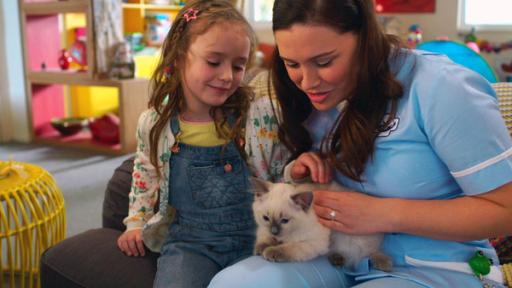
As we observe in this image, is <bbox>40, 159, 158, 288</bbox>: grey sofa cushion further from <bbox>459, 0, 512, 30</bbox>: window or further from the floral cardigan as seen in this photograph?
<bbox>459, 0, 512, 30</bbox>: window

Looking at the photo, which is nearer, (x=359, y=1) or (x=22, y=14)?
(x=359, y=1)

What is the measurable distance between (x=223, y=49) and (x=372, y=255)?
0.61 meters

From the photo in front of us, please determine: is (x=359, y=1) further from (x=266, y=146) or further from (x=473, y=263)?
(x=473, y=263)

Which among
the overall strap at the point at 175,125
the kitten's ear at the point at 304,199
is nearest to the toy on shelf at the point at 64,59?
the overall strap at the point at 175,125

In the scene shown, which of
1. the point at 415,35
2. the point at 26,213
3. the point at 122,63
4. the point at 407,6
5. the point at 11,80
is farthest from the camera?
the point at 407,6

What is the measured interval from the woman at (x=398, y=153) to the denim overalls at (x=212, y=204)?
0.75ft

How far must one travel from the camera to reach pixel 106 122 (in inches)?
166

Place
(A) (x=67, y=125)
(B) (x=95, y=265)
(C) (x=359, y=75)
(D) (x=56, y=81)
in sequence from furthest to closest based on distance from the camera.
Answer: (A) (x=67, y=125) → (D) (x=56, y=81) → (B) (x=95, y=265) → (C) (x=359, y=75)

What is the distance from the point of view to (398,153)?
1.02 m

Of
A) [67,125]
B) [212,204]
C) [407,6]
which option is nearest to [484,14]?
[407,6]

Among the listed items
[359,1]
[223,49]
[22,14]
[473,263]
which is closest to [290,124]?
[223,49]

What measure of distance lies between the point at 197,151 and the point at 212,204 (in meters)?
0.15

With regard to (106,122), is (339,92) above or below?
above

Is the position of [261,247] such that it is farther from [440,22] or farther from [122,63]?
[440,22]
